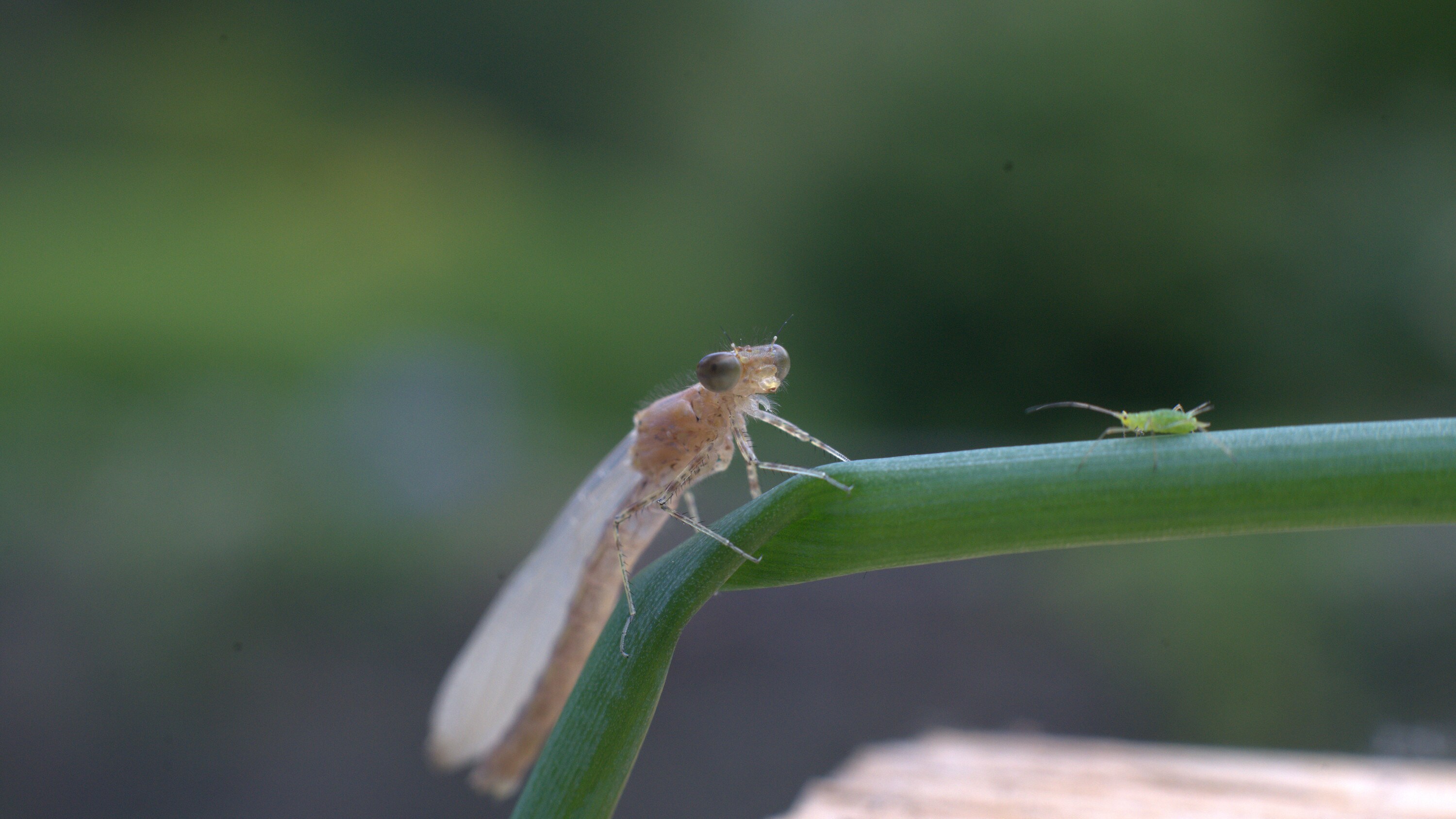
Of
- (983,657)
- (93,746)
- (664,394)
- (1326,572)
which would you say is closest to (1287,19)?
(1326,572)

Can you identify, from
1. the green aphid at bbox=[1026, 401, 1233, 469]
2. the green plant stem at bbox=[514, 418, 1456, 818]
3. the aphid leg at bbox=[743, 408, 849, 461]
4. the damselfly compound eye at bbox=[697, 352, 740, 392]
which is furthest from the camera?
the aphid leg at bbox=[743, 408, 849, 461]

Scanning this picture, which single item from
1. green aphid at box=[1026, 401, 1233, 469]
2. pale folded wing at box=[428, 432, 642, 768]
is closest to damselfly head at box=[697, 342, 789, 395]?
pale folded wing at box=[428, 432, 642, 768]

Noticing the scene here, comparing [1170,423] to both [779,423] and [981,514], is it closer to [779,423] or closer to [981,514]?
[981,514]

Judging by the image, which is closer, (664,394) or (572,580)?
(572,580)

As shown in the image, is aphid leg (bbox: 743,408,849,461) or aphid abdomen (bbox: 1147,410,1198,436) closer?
aphid abdomen (bbox: 1147,410,1198,436)

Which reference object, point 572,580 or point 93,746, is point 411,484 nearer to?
point 93,746

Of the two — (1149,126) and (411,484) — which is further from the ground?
(1149,126)

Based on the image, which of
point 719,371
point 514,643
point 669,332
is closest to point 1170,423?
point 719,371

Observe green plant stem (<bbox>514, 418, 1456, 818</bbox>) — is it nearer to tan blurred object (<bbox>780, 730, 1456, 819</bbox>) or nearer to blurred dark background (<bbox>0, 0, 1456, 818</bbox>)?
tan blurred object (<bbox>780, 730, 1456, 819</bbox>)

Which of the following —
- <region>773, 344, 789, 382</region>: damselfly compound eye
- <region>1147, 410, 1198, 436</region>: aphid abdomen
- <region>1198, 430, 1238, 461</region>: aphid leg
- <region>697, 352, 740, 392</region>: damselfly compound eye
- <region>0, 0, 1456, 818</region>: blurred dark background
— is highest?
<region>0, 0, 1456, 818</region>: blurred dark background

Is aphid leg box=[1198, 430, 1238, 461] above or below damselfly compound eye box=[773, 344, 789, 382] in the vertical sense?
below
